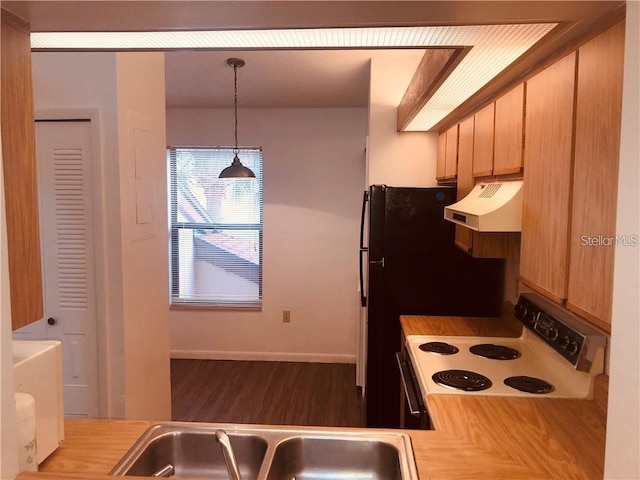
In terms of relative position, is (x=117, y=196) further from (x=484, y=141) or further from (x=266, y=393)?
(x=266, y=393)

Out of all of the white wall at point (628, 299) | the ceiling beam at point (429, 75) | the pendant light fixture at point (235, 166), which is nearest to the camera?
the white wall at point (628, 299)

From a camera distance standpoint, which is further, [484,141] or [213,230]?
[213,230]

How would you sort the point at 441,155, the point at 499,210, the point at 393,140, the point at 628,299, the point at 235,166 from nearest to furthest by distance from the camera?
the point at 628,299, the point at 499,210, the point at 441,155, the point at 393,140, the point at 235,166

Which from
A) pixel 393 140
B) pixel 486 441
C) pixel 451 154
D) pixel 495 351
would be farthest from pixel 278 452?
pixel 393 140

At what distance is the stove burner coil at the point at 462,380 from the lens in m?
1.82

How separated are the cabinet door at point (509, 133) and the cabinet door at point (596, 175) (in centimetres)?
47

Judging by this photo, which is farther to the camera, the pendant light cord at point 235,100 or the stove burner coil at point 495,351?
the pendant light cord at point 235,100

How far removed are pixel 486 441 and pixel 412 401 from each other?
586mm

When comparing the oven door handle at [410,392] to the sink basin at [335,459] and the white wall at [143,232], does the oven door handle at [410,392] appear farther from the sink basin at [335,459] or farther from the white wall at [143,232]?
the white wall at [143,232]

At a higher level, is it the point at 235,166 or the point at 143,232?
the point at 235,166

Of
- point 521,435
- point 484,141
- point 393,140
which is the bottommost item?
point 521,435

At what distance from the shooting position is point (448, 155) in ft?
9.98

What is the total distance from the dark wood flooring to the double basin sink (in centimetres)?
Result: 227

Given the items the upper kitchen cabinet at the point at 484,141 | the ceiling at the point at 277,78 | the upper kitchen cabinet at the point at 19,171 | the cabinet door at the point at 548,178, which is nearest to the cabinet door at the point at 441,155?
the ceiling at the point at 277,78
